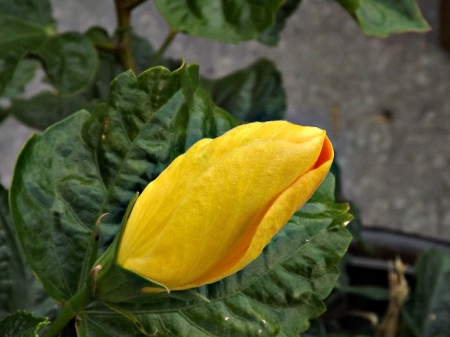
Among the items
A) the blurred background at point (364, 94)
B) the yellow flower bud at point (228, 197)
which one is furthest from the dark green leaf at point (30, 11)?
the blurred background at point (364, 94)

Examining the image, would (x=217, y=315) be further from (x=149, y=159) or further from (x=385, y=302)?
(x=385, y=302)

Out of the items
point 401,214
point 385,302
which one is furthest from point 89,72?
point 401,214

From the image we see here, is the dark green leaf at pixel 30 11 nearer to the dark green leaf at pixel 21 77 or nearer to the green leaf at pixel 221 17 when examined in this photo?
the dark green leaf at pixel 21 77

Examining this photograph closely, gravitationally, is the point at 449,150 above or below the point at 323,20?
below

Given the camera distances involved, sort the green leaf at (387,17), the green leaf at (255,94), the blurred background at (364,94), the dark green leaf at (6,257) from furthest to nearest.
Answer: the blurred background at (364,94) → the green leaf at (255,94) → the green leaf at (387,17) → the dark green leaf at (6,257)

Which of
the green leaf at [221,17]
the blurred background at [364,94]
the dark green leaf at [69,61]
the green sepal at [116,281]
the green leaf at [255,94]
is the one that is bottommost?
the blurred background at [364,94]

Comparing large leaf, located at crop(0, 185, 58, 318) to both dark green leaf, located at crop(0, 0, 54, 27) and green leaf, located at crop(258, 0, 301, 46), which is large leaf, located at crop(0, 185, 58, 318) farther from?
green leaf, located at crop(258, 0, 301, 46)

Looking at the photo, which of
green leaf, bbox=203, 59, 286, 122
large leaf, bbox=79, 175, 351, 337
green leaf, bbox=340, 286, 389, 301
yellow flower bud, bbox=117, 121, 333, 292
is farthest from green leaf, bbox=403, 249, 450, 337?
yellow flower bud, bbox=117, 121, 333, 292
